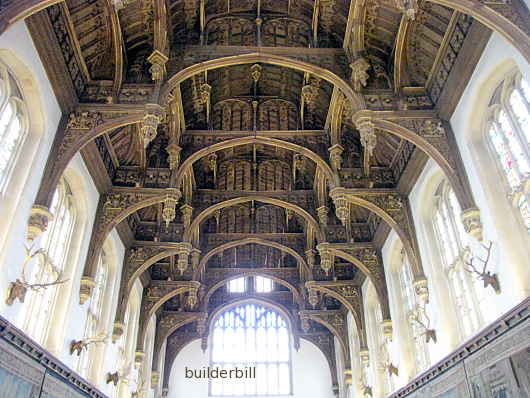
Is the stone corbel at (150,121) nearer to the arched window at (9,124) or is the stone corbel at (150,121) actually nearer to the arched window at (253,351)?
the arched window at (9,124)

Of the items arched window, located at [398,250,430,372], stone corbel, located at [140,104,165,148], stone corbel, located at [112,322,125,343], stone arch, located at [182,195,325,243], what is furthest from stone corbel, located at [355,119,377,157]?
stone corbel, located at [112,322,125,343]

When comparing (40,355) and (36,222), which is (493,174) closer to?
(36,222)

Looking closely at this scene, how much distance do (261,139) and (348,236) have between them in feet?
19.3

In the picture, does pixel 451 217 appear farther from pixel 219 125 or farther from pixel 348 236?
pixel 219 125

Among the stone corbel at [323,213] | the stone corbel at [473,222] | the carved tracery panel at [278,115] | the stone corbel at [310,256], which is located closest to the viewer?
the stone corbel at [473,222]

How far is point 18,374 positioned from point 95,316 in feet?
20.5

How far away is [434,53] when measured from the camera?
501 inches

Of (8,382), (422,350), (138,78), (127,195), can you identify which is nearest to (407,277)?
(422,350)

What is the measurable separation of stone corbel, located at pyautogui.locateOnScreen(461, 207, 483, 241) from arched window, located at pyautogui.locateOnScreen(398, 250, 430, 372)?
4601mm

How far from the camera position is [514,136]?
10.4 metres

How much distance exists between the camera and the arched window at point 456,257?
12.5 meters

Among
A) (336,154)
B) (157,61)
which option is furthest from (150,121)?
(336,154)

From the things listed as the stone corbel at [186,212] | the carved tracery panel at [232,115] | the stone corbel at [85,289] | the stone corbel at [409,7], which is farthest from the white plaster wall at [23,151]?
the stone corbel at [186,212]

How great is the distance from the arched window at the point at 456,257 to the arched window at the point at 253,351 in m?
16.1
